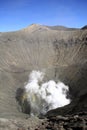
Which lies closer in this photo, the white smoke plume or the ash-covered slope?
the white smoke plume

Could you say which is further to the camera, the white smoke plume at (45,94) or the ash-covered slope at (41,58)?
the ash-covered slope at (41,58)

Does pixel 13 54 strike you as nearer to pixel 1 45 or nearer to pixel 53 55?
pixel 1 45

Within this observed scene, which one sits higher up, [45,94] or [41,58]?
[41,58]

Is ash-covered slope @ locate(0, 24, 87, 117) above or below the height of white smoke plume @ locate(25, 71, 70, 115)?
above

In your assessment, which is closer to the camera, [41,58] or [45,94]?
[45,94]
